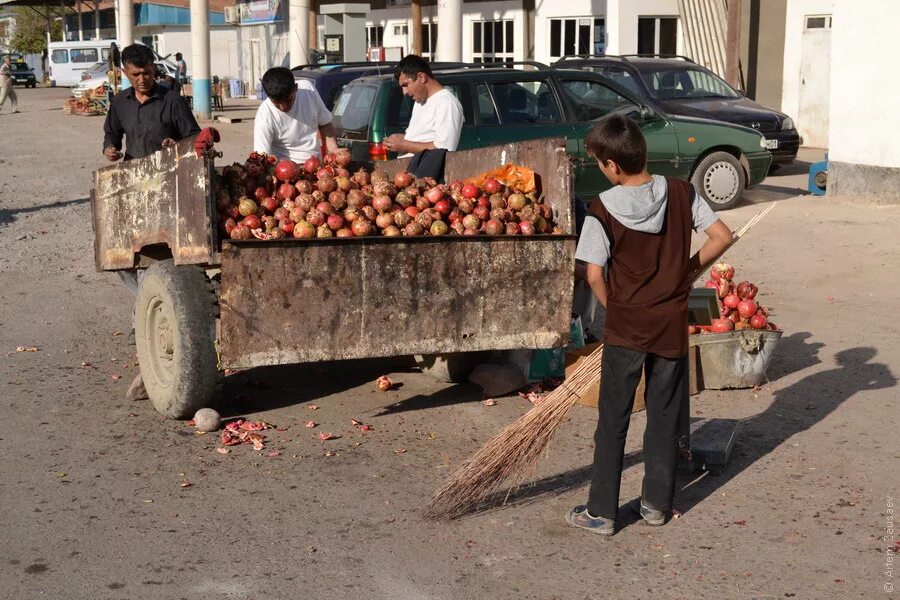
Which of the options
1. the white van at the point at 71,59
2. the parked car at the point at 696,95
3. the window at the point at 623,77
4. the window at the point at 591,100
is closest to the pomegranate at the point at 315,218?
the window at the point at 591,100

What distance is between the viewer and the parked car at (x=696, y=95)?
16844mm

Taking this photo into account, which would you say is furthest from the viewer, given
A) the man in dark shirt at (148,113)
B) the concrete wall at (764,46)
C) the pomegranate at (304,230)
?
the concrete wall at (764,46)

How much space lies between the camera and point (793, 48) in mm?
21641

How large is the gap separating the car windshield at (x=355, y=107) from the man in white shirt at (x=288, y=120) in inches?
155

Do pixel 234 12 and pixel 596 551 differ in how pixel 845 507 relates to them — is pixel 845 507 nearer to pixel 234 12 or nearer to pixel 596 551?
pixel 596 551

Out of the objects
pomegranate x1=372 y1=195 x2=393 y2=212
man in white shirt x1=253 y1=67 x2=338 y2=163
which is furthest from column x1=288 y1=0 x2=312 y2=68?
pomegranate x1=372 y1=195 x2=393 y2=212

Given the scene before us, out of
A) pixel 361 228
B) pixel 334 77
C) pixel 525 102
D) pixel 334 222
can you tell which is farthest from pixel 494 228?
pixel 334 77

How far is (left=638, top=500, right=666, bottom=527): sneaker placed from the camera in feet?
15.9

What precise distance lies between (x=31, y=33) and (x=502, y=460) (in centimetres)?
7748

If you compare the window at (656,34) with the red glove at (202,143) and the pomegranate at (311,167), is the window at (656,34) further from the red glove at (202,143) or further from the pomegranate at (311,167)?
the red glove at (202,143)

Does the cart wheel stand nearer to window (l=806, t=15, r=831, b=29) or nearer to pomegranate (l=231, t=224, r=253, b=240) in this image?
pomegranate (l=231, t=224, r=253, b=240)

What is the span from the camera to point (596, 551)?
4637mm

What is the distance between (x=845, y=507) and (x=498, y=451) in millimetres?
1609

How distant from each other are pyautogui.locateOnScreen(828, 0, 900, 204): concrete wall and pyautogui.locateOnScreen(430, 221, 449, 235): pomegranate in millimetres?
9026
